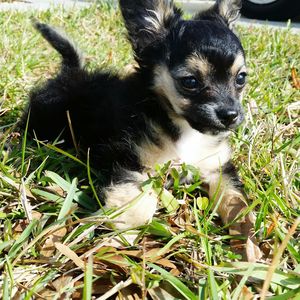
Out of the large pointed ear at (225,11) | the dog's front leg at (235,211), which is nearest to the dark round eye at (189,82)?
the dog's front leg at (235,211)

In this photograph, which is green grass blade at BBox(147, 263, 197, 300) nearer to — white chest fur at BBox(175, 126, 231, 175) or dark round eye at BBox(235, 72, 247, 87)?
white chest fur at BBox(175, 126, 231, 175)

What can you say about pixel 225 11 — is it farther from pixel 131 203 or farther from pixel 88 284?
pixel 88 284

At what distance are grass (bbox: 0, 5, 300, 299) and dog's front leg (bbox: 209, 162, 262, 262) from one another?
5cm

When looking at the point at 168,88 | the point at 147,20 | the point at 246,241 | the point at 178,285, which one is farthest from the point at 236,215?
the point at 147,20

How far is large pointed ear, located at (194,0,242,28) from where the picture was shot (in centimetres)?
299

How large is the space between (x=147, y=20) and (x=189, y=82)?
521 mm

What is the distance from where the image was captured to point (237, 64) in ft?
8.30

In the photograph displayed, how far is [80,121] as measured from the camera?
3082 mm

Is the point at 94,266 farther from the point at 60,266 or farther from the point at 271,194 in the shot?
the point at 271,194

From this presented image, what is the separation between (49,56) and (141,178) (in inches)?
99.3

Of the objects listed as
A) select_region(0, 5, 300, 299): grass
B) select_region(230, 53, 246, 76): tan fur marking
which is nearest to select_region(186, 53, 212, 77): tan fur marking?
select_region(230, 53, 246, 76): tan fur marking

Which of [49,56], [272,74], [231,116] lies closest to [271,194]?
[231,116]

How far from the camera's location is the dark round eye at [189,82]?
98.7 inches

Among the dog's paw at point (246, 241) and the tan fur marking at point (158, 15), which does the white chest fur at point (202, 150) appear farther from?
the tan fur marking at point (158, 15)
